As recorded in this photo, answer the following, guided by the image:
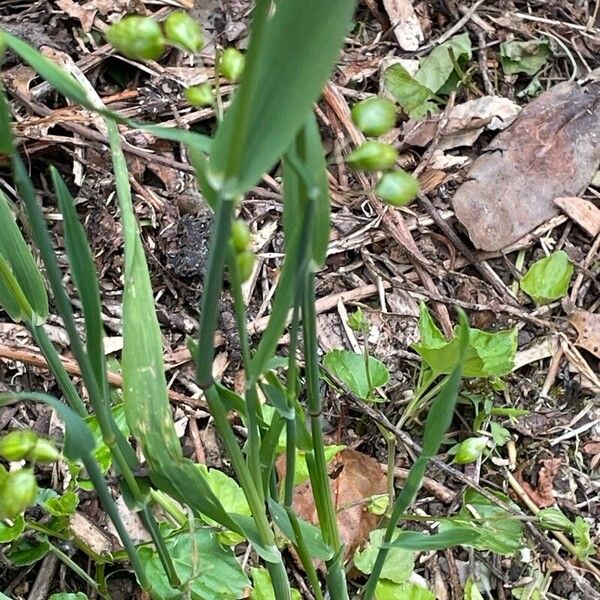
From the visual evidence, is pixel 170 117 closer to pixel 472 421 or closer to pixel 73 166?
pixel 73 166

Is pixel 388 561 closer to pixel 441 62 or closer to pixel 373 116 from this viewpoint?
pixel 373 116

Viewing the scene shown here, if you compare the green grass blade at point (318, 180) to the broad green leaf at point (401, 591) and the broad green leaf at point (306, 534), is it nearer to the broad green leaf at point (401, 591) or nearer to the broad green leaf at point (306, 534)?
the broad green leaf at point (306, 534)

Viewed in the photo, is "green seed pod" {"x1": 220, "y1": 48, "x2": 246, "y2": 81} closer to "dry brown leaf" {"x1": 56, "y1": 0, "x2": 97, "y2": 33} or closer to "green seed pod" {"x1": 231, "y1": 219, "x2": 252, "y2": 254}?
"green seed pod" {"x1": 231, "y1": 219, "x2": 252, "y2": 254}

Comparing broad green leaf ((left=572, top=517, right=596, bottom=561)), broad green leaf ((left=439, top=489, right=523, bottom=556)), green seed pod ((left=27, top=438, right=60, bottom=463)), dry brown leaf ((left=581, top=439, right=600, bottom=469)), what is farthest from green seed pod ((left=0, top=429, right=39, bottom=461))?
dry brown leaf ((left=581, top=439, right=600, bottom=469))

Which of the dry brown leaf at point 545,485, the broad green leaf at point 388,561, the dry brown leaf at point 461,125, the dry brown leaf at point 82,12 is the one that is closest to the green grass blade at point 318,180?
the broad green leaf at point 388,561

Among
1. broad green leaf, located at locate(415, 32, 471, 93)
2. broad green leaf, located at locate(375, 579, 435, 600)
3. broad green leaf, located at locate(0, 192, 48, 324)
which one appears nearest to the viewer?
broad green leaf, located at locate(0, 192, 48, 324)

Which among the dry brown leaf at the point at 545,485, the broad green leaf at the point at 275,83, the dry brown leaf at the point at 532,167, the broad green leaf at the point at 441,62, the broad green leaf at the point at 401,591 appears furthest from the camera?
the broad green leaf at the point at 441,62
